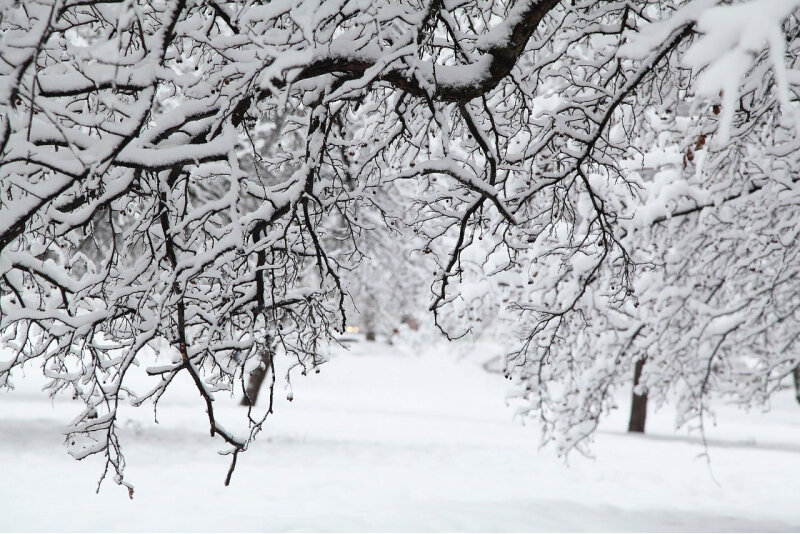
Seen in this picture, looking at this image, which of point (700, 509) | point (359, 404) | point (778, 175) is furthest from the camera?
point (359, 404)

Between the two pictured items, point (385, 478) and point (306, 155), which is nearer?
point (306, 155)

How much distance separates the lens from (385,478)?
8.19 metres

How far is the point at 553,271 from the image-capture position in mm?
6238

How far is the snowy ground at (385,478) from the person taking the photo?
5.86 m

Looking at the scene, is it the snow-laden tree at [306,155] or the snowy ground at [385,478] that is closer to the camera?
the snow-laden tree at [306,155]

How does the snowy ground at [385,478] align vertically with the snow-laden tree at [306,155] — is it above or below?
below

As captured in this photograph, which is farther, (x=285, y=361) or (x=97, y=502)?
(x=285, y=361)

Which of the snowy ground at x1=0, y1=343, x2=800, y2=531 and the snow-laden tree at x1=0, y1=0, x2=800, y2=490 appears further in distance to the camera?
the snowy ground at x1=0, y1=343, x2=800, y2=531

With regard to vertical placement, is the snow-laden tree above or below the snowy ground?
above

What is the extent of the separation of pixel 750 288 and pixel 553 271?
3.38m

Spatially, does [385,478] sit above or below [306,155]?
below

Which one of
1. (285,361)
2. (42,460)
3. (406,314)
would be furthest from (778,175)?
(285,361)

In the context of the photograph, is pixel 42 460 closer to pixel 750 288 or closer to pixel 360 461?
pixel 360 461

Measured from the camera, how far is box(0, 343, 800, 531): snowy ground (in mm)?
5859
